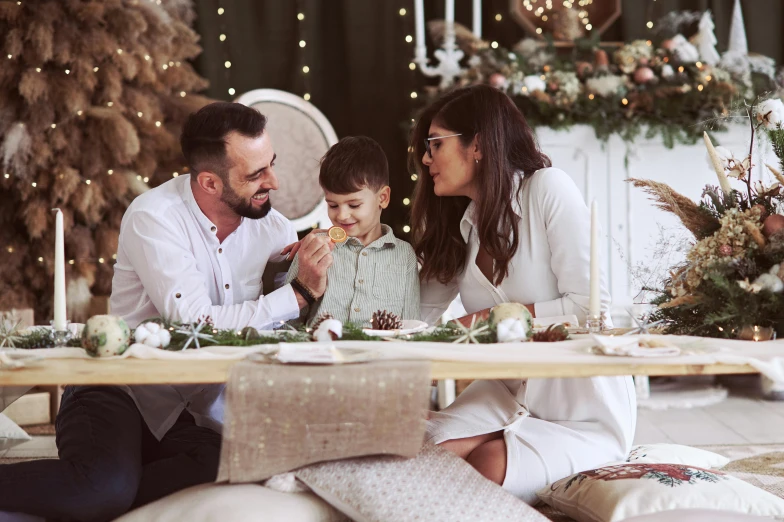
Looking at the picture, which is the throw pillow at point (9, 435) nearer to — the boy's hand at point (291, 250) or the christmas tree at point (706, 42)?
the boy's hand at point (291, 250)

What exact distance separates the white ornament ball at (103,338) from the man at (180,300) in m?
0.28

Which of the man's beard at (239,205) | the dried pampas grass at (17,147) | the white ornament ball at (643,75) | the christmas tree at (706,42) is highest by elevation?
the christmas tree at (706,42)

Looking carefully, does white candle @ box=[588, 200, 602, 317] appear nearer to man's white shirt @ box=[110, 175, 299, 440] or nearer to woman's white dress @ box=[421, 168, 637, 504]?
woman's white dress @ box=[421, 168, 637, 504]

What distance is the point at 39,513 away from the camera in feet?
6.53

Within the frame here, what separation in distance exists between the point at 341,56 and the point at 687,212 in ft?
10.3

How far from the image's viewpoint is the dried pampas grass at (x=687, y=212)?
213 centimetres

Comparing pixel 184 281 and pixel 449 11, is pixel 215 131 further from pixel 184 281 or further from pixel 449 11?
pixel 449 11

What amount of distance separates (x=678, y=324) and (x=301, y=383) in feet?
2.96

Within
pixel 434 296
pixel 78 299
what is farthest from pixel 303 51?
pixel 434 296

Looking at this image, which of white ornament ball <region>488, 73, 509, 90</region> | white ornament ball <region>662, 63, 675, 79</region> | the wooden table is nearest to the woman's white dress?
the wooden table

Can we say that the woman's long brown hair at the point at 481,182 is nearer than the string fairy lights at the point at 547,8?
Yes

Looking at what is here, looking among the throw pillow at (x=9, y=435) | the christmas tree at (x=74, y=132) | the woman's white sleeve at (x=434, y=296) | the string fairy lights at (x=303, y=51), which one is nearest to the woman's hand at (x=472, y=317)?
the woman's white sleeve at (x=434, y=296)

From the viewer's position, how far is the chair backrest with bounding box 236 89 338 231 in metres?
4.53

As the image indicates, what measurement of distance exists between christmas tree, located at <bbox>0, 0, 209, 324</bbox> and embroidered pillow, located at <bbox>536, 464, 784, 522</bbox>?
2.79 m
